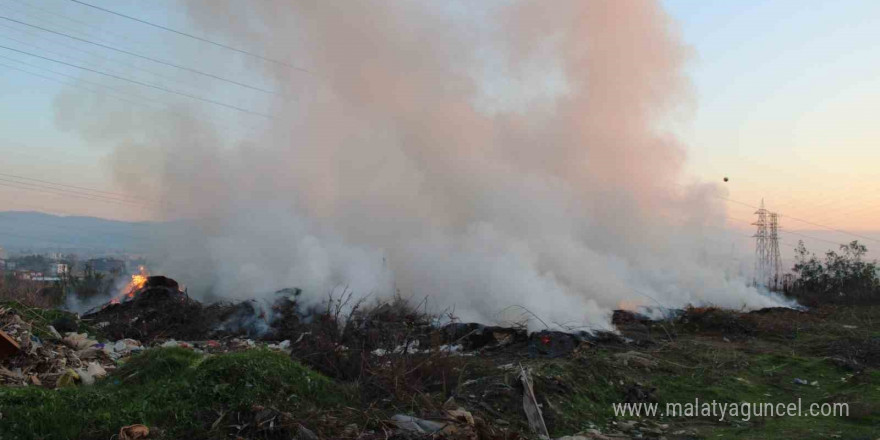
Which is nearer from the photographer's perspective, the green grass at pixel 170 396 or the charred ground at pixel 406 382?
the green grass at pixel 170 396

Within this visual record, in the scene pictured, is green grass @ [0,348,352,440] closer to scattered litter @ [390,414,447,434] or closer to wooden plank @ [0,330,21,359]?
scattered litter @ [390,414,447,434]

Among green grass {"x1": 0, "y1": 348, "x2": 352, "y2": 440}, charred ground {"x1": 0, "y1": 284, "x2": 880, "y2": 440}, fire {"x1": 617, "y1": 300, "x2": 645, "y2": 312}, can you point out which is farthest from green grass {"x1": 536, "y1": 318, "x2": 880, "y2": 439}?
fire {"x1": 617, "y1": 300, "x2": 645, "y2": 312}

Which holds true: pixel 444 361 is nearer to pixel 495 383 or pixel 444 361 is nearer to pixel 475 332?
pixel 495 383

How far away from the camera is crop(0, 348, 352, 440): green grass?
515cm

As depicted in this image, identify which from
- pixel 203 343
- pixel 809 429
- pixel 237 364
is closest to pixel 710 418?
pixel 809 429

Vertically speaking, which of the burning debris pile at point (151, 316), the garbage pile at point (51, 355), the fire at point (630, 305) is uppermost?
the fire at point (630, 305)

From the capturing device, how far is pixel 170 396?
5762 millimetres

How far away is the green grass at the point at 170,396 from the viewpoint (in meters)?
5.15

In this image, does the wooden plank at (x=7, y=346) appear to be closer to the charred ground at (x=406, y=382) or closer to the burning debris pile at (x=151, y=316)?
the charred ground at (x=406, y=382)

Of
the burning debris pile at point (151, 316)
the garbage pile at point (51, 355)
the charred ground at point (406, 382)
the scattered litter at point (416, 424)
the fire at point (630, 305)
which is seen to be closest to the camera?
the charred ground at point (406, 382)

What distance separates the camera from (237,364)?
20.4 ft

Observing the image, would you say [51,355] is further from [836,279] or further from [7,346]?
[836,279]

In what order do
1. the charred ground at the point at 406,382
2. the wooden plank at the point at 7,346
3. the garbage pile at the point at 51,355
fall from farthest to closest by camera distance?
1. the wooden plank at the point at 7,346
2. the garbage pile at the point at 51,355
3. the charred ground at the point at 406,382

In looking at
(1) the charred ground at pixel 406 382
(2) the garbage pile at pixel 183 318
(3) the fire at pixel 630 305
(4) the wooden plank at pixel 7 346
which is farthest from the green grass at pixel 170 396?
(3) the fire at pixel 630 305
